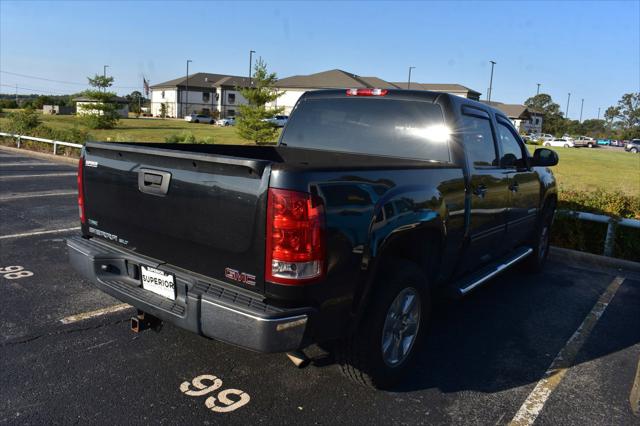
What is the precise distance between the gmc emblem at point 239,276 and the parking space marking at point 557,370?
1.89 metres

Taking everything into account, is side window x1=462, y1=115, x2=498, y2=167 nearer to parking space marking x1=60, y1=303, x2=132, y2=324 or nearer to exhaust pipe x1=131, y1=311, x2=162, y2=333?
exhaust pipe x1=131, y1=311, x2=162, y2=333

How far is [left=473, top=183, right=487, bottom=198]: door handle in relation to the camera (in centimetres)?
428

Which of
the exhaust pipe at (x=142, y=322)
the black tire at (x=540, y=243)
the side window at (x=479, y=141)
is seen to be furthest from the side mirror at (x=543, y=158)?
the exhaust pipe at (x=142, y=322)

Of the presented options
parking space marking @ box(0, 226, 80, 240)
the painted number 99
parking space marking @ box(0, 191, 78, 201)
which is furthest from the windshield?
parking space marking @ box(0, 191, 78, 201)

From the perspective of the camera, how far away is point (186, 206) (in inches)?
118

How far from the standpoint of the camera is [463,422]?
318 cm

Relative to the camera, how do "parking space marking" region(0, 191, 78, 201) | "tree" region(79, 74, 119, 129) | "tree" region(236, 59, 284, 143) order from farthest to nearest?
"tree" region(79, 74, 119, 129) → "tree" region(236, 59, 284, 143) → "parking space marking" region(0, 191, 78, 201)

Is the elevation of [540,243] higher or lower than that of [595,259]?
higher

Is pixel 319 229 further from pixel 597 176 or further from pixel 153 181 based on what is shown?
pixel 597 176

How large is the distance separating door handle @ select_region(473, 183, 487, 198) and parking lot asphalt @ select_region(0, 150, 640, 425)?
1.25 m

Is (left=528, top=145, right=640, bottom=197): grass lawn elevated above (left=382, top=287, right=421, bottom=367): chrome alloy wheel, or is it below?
above

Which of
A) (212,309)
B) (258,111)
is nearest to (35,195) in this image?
(212,309)

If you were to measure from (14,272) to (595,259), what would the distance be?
734 cm

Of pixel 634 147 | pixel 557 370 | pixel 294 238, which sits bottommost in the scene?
pixel 557 370
